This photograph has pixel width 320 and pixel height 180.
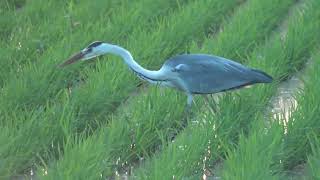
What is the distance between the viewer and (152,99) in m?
3.83

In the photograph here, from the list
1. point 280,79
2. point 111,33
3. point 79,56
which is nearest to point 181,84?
point 79,56

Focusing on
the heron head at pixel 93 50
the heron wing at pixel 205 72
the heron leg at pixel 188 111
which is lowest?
the heron leg at pixel 188 111

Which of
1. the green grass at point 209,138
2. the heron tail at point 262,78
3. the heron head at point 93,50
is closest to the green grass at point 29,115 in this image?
the heron head at point 93,50

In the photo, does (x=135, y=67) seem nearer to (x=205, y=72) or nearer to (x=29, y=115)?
(x=205, y=72)

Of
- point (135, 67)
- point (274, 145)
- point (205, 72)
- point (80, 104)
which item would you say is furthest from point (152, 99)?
point (274, 145)

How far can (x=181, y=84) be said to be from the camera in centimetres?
383

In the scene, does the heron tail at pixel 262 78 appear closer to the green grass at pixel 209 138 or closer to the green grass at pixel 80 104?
the green grass at pixel 209 138

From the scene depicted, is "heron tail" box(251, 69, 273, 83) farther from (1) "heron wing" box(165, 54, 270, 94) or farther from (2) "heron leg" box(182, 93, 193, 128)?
(2) "heron leg" box(182, 93, 193, 128)

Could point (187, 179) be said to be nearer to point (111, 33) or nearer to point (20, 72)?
point (20, 72)

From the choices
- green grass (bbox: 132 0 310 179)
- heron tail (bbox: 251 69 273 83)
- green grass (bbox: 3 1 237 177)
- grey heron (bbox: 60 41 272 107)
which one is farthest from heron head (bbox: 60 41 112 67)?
heron tail (bbox: 251 69 273 83)

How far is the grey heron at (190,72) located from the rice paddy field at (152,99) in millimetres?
90

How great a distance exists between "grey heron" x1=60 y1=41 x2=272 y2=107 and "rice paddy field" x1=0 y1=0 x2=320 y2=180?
0.29ft

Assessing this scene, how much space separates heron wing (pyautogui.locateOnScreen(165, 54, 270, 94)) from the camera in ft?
12.4

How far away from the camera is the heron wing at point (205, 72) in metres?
3.78
